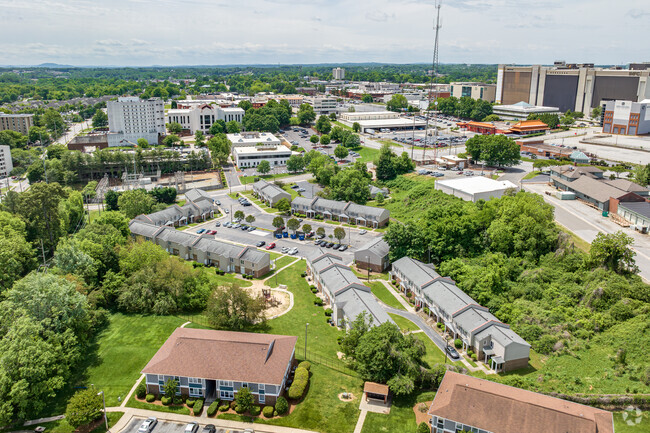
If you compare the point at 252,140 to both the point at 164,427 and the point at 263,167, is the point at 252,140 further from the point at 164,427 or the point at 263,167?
the point at 164,427

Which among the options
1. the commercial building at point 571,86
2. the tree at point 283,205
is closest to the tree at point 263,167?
the tree at point 283,205

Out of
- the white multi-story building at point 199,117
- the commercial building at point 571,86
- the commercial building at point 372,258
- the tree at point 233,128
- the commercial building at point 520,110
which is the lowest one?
the commercial building at point 372,258

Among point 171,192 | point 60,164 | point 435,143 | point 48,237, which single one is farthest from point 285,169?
point 48,237

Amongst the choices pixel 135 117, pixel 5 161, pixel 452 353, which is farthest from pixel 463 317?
pixel 135 117

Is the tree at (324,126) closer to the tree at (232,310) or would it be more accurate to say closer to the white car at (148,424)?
the tree at (232,310)

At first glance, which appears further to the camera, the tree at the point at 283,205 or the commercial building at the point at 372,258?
the tree at the point at 283,205
